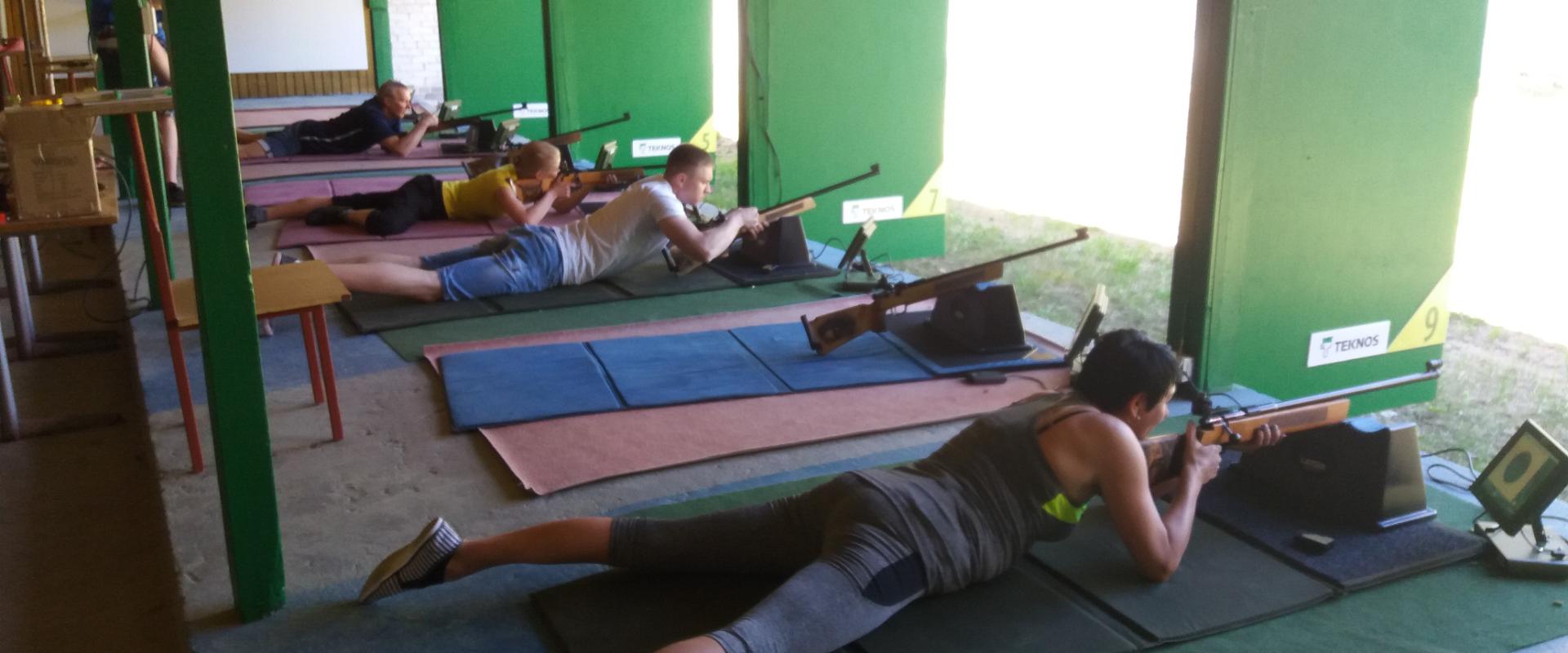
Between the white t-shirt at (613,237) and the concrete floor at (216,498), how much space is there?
111 centimetres

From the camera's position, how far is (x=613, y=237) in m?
5.37

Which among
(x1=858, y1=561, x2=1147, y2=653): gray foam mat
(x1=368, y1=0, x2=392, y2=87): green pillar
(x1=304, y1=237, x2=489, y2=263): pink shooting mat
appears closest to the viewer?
(x1=858, y1=561, x2=1147, y2=653): gray foam mat

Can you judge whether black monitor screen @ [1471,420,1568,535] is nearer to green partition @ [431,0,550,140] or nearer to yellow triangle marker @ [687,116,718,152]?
yellow triangle marker @ [687,116,718,152]

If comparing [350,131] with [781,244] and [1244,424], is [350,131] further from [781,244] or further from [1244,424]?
[1244,424]

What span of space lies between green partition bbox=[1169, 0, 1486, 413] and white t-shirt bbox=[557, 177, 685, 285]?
2359mm

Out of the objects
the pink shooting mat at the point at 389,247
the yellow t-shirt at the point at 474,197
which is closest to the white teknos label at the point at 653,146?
the yellow t-shirt at the point at 474,197

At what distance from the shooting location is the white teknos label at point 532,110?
Answer: 10.4 m

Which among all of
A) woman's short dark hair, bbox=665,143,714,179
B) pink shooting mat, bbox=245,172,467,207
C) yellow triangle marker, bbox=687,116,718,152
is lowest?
pink shooting mat, bbox=245,172,467,207

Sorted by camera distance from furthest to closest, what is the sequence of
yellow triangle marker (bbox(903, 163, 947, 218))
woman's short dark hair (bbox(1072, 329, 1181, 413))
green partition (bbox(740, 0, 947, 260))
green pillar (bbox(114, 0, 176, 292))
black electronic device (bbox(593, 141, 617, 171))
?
black electronic device (bbox(593, 141, 617, 171)) → yellow triangle marker (bbox(903, 163, 947, 218)) → green partition (bbox(740, 0, 947, 260)) → green pillar (bbox(114, 0, 176, 292)) → woman's short dark hair (bbox(1072, 329, 1181, 413))

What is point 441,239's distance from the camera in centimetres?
635

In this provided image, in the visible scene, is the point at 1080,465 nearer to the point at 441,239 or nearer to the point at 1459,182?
the point at 1459,182

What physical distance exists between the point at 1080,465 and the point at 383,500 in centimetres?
184

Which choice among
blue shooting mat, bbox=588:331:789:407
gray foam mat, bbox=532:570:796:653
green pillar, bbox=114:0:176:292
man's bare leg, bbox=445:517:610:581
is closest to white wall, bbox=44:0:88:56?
green pillar, bbox=114:0:176:292

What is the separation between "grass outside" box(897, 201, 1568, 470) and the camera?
4.41 metres
